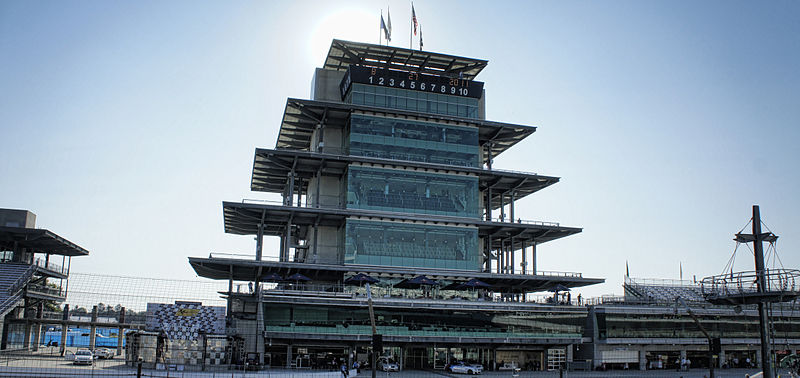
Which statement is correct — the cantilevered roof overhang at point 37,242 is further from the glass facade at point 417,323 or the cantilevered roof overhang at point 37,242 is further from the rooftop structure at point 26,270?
the glass facade at point 417,323

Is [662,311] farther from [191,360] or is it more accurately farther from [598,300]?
[191,360]

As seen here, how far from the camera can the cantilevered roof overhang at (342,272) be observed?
7306 cm

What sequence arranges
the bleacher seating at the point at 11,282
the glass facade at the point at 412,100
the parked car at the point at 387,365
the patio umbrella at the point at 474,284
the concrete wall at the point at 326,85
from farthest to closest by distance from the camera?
the concrete wall at the point at 326,85
the glass facade at the point at 412,100
the patio umbrella at the point at 474,284
the parked car at the point at 387,365
the bleacher seating at the point at 11,282

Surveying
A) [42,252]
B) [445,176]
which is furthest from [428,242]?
[42,252]

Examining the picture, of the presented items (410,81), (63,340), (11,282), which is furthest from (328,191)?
(11,282)

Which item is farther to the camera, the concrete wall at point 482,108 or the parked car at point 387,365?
the concrete wall at point 482,108

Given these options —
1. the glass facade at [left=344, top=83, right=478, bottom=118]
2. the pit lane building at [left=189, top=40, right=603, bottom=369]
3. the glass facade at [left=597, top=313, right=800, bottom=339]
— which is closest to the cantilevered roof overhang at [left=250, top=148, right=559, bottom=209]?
the pit lane building at [left=189, top=40, right=603, bottom=369]

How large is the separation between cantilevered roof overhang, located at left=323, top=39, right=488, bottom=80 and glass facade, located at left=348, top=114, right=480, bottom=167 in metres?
9.43

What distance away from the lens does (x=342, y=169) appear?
83312 millimetres

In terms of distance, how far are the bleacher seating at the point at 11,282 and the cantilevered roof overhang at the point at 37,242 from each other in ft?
10.8

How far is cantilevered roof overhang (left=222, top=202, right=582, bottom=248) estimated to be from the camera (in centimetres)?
7668

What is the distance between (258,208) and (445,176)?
71.9 ft

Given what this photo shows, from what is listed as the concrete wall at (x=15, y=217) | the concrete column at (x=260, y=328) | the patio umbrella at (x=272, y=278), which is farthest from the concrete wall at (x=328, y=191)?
the concrete wall at (x=15, y=217)

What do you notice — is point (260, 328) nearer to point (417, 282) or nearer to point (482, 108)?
point (417, 282)
